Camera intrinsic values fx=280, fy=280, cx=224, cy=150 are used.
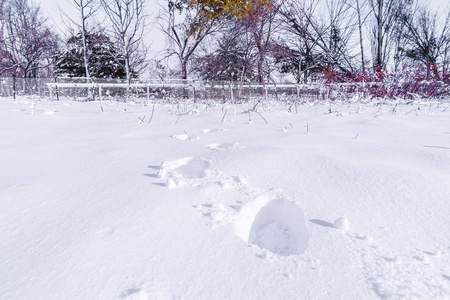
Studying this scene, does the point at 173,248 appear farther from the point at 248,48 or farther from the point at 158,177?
the point at 248,48

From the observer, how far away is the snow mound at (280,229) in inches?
35.6

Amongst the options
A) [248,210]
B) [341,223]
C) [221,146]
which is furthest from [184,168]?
[341,223]

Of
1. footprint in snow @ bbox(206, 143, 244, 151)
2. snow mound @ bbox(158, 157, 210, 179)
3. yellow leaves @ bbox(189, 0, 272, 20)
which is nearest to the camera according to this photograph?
snow mound @ bbox(158, 157, 210, 179)

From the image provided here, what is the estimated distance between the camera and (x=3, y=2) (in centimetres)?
1959

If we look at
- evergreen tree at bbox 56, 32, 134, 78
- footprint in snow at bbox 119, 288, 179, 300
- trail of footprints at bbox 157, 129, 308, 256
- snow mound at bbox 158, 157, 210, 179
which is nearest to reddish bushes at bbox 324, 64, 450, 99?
Result: snow mound at bbox 158, 157, 210, 179

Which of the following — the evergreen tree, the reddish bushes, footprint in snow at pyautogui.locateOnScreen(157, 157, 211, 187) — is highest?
the evergreen tree

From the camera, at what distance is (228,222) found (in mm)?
979

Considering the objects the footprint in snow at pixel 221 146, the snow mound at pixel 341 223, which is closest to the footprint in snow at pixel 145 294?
the snow mound at pixel 341 223

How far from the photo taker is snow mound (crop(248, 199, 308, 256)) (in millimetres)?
904

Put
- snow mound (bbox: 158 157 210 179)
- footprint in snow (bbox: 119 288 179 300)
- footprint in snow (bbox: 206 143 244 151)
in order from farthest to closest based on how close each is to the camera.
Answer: footprint in snow (bbox: 206 143 244 151) → snow mound (bbox: 158 157 210 179) → footprint in snow (bbox: 119 288 179 300)

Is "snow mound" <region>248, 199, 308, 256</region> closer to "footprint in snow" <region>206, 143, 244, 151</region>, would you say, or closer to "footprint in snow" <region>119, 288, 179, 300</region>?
"footprint in snow" <region>119, 288, 179, 300</region>

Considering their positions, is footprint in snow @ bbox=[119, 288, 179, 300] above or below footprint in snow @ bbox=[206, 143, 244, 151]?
below

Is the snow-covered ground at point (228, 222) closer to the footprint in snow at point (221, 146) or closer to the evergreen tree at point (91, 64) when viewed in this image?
the footprint in snow at point (221, 146)

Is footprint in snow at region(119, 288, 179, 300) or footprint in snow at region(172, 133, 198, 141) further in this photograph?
footprint in snow at region(172, 133, 198, 141)
